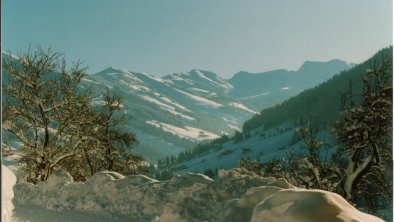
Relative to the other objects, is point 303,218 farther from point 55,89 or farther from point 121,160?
point 121,160

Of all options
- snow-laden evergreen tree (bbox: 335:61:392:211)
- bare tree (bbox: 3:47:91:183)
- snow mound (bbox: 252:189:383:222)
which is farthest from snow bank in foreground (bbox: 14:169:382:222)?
snow-laden evergreen tree (bbox: 335:61:392:211)

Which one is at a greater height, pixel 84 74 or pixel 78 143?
pixel 84 74

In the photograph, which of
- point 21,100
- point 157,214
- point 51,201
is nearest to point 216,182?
point 157,214

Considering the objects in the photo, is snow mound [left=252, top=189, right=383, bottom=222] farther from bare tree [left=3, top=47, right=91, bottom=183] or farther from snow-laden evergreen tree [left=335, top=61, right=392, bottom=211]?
bare tree [left=3, top=47, right=91, bottom=183]

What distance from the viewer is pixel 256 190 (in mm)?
11359

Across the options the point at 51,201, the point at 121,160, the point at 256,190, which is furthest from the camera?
the point at 121,160

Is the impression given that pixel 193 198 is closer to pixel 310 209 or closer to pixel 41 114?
pixel 310 209

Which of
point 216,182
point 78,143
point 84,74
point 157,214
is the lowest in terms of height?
point 157,214

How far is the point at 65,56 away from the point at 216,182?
20253 millimetres

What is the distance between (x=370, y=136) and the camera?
2358 cm

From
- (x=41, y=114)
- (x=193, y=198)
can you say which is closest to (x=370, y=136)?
(x=193, y=198)

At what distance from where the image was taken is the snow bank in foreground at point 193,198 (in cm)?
715

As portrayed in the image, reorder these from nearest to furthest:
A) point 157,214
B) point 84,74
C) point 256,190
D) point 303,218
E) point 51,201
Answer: point 303,218 → point 256,190 → point 157,214 → point 51,201 → point 84,74

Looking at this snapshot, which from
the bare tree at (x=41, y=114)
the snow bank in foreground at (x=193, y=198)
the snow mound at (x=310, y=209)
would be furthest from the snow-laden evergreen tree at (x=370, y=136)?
the snow mound at (x=310, y=209)
